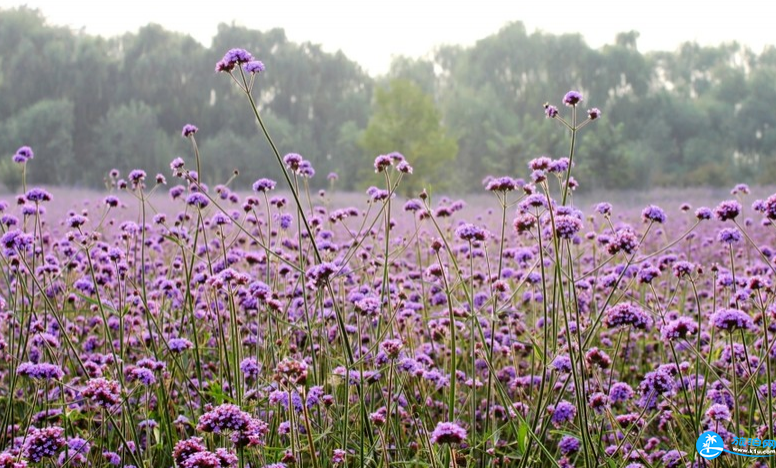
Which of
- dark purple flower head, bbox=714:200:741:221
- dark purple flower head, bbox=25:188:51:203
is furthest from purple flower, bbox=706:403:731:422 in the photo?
dark purple flower head, bbox=25:188:51:203

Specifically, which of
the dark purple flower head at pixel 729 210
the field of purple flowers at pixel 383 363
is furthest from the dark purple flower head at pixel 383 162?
the dark purple flower head at pixel 729 210

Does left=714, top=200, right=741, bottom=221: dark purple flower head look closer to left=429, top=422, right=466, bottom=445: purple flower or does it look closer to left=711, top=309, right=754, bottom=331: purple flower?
left=711, top=309, right=754, bottom=331: purple flower

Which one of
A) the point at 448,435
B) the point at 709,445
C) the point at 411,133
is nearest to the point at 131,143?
the point at 411,133

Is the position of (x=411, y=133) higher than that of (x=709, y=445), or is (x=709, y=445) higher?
(x=411, y=133)

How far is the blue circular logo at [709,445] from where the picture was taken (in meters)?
2.09

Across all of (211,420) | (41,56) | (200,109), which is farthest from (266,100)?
(211,420)

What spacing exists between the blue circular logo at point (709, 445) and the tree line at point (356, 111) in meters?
25.9

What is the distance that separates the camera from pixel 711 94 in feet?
148

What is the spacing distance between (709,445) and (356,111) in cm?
3751

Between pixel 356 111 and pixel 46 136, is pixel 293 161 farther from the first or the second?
pixel 356 111

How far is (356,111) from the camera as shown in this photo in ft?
127

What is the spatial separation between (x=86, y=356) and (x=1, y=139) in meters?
31.4

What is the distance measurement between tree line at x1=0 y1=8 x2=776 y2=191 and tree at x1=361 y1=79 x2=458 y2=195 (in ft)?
0.21

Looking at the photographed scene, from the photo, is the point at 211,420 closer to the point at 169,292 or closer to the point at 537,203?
the point at 537,203
